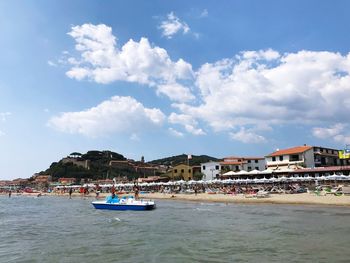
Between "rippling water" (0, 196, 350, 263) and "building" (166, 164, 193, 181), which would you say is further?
"building" (166, 164, 193, 181)

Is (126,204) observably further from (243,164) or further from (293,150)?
(243,164)

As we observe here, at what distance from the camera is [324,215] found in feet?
112

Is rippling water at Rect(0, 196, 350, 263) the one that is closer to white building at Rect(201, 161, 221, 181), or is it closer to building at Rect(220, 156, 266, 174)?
building at Rect(220, 156, 266, 174)

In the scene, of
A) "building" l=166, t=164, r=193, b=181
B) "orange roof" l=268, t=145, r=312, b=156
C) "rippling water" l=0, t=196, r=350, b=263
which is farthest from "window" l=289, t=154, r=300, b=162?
"rippling water" l=0, t=196, r=350, b=263

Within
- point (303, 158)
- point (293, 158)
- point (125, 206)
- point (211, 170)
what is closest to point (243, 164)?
point (211, 170)

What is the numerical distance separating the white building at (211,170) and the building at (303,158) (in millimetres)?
18790

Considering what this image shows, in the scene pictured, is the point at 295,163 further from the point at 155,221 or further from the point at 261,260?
the point at 261,260

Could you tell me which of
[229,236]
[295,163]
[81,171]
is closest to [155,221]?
[229,236]

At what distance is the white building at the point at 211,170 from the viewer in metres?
97.7

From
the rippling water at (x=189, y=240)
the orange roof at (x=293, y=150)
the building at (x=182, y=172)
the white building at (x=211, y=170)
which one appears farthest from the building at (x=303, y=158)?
the rippling water at (x=189, y=240)

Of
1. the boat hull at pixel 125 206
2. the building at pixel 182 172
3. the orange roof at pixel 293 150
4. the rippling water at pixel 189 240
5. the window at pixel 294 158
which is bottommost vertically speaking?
the rippling water at pixel 189 240

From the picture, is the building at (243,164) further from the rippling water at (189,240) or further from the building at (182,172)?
the rippling water at (189,240)

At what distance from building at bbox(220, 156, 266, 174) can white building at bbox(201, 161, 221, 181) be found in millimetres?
1411

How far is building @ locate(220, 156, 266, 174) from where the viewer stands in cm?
9644
